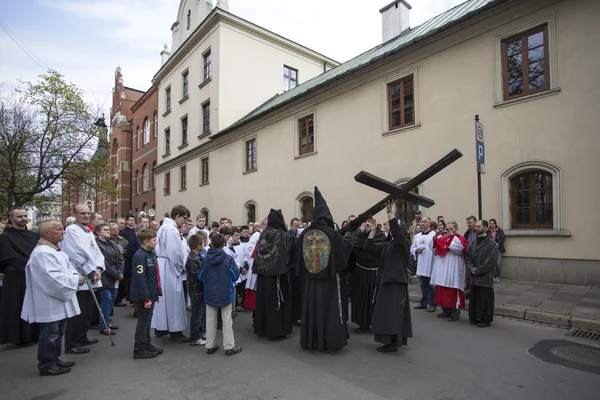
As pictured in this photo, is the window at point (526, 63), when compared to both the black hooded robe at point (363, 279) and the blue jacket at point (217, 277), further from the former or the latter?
the blue jacket at point (217, 277)

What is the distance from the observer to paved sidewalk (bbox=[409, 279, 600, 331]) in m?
6.16

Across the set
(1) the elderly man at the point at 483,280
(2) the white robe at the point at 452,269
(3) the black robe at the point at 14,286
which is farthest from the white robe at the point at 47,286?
(1) the elderly man at the point at 483,280

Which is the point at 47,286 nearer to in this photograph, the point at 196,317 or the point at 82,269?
the point at 82,269

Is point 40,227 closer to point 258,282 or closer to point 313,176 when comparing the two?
point 258,282

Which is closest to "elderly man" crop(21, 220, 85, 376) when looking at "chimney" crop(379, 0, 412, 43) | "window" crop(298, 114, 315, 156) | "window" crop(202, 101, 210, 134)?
"window" crop(298, 114, 315, 156)

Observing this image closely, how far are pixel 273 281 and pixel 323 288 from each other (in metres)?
0.93

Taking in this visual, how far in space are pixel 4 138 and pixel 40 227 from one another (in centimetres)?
1846

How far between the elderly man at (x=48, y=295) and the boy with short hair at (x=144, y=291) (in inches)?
26.1

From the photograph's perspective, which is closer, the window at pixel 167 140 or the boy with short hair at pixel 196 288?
the boy with short hair at pixel 196 288

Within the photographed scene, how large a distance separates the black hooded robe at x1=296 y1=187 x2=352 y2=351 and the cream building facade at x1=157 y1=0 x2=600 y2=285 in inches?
258

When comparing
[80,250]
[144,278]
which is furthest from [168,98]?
[144,278]

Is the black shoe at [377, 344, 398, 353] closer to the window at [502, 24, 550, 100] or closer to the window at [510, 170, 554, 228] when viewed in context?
the window at [510, 170, 554, 228]

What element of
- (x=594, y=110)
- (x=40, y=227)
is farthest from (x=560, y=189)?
(x=40, y=227)

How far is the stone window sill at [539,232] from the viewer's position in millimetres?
8781
